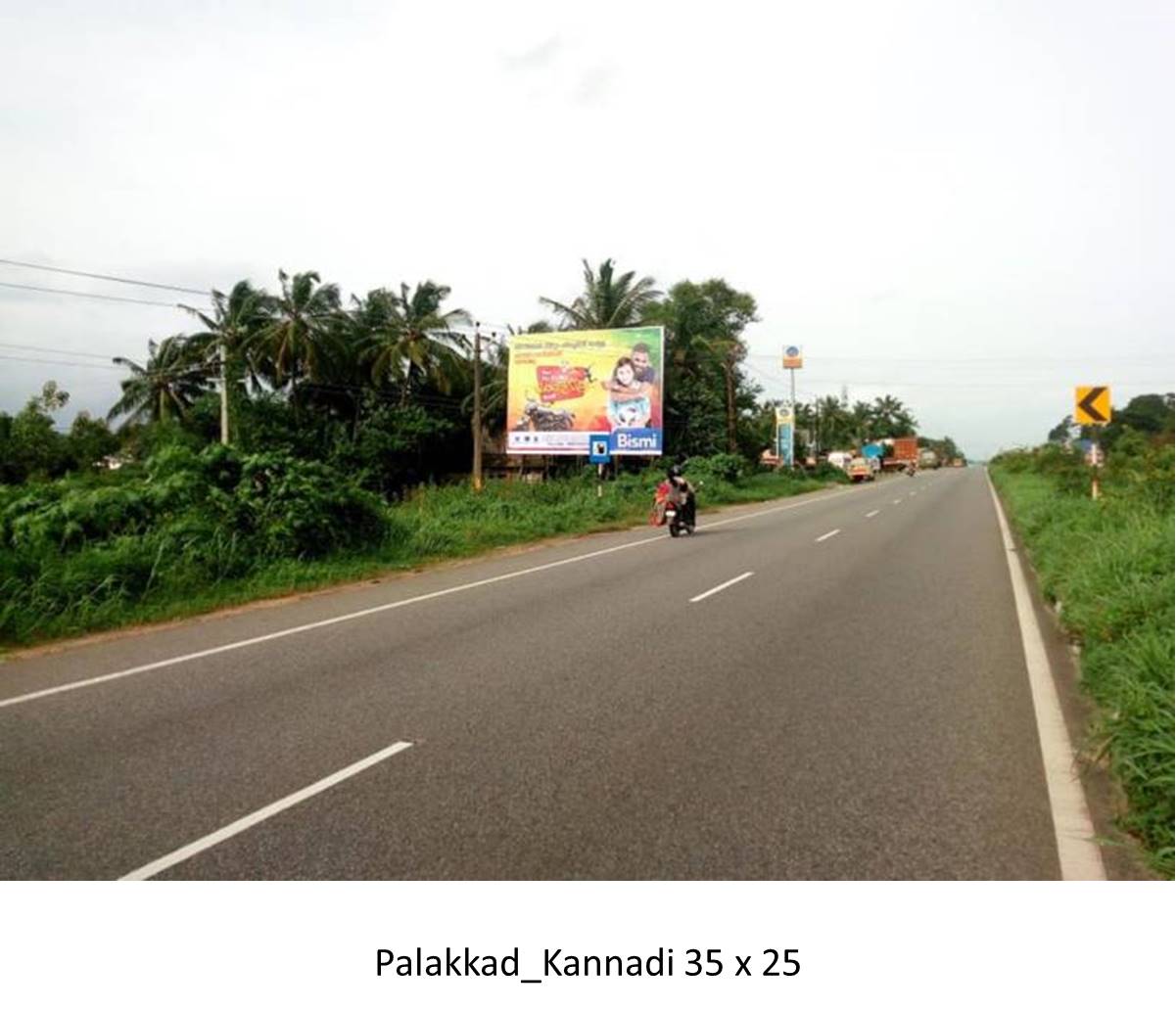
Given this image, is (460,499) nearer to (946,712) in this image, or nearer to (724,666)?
(724,666)

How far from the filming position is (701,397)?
138 feet

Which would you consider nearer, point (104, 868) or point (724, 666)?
point (104, 868)

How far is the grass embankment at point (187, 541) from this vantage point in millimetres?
9258

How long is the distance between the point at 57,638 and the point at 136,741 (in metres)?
4.39

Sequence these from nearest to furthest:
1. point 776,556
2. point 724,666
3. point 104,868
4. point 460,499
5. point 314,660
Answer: point 104,868
point 724,666
point 314,660
point 776,556
point 460,499

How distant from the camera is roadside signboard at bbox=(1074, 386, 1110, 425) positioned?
14633 millimetres

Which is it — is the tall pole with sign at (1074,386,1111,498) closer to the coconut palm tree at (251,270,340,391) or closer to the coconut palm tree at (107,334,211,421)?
the coconut palm tree at (251,270,340,391)

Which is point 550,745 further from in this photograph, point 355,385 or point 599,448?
point 355,385

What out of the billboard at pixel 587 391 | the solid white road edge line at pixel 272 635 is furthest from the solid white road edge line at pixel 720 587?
the billboard at pixel 587 391

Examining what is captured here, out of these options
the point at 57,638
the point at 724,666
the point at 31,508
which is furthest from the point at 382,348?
the point at 724,666

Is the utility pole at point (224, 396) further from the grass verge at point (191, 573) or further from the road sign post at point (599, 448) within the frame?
the grass verge at point (191, 573)

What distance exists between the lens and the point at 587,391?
98.5 ft

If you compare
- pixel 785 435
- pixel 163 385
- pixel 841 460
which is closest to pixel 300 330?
pixel 163 385

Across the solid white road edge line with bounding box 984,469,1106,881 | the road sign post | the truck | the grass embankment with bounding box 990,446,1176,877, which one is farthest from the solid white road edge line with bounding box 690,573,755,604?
the truck
